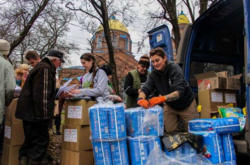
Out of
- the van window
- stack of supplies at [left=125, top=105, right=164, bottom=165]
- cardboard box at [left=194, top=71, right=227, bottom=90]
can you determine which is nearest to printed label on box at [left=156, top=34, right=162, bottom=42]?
the van window

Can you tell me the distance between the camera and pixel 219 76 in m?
3.71

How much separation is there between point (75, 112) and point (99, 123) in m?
0.80

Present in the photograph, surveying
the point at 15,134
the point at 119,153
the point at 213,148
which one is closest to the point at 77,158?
the point at 119,153

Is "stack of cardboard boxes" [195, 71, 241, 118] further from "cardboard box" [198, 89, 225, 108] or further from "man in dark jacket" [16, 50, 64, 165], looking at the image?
"man in dark jacket" [16, 50, 64, 165]

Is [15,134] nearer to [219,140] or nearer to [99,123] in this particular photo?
[99,123]

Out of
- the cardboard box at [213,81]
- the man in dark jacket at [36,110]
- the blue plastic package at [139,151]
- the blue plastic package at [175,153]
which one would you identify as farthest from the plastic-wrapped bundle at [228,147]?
the man in dark jacket at [36,110]

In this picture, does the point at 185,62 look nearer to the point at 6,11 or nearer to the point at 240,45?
the point at 240,45

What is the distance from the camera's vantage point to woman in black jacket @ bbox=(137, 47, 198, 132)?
9.34 feet

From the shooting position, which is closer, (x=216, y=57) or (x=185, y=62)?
(x=185, y=62)

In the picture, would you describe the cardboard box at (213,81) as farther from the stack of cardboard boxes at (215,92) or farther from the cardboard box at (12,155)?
the cardboard box at (12,155)

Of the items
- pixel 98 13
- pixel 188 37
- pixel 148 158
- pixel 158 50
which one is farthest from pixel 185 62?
pixel 98 13

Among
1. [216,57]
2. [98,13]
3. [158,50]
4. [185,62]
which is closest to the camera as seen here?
[158,50]

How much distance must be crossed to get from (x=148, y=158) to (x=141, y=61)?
2034 mm

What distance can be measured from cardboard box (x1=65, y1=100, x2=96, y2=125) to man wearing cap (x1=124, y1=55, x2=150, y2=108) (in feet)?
3.35
